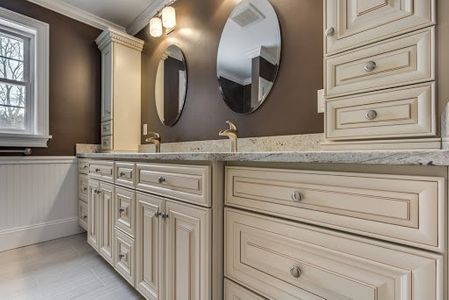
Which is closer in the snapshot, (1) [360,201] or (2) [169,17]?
(1) [360,201]

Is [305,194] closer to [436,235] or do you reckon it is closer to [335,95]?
[436,235]

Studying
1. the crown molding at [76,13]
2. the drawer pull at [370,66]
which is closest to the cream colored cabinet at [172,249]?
the drawer pull at [370,66]

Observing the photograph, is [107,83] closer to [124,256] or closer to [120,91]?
[120,91]

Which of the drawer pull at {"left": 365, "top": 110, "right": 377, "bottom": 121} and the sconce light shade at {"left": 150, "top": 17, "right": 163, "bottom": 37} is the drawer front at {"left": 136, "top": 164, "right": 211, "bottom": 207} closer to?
the drawer pull at {"left": 365, "top": 110, "right": 377, "bottom": 121}

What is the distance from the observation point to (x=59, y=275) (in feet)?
5.73

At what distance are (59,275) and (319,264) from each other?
1.90 metres

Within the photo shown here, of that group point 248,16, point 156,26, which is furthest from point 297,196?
point 156,26

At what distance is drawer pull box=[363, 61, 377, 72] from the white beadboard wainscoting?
283 centimetres

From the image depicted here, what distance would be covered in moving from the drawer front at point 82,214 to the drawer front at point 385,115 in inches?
97.3

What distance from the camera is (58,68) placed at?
2.57 meters

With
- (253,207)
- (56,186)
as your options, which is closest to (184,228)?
(253,207)

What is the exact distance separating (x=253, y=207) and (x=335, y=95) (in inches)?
23.7

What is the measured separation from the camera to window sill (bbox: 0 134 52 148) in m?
2.23

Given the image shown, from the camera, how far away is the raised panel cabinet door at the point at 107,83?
261 centimetres
